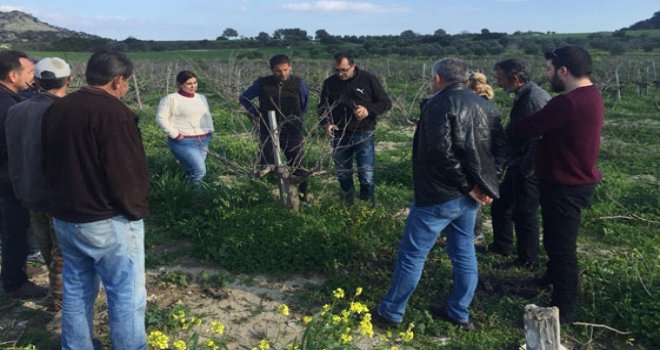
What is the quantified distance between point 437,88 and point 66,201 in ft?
7.57

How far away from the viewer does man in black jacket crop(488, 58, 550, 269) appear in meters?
4.12

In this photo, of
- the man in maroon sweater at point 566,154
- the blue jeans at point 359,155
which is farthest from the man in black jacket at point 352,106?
the man in maroon sweater at point 566,154

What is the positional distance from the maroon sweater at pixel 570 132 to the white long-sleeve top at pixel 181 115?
363 cm

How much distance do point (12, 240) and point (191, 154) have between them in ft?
7.40

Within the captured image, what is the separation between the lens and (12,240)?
3.86 metres

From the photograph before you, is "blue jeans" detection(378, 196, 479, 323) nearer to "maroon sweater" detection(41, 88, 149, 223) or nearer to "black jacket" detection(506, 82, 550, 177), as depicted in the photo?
"black jacket" detection(506, 82, 550, 177)

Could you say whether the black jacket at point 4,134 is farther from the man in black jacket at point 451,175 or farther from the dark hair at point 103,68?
the man in black jacket at point 451,175

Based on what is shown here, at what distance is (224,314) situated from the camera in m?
3.77

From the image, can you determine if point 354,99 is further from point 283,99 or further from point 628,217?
point 628,217

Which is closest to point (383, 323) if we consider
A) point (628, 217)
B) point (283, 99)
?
point (283, 99)

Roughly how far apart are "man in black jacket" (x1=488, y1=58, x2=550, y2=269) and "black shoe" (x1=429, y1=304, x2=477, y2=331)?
1177mm

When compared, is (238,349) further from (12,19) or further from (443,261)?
(12,19)

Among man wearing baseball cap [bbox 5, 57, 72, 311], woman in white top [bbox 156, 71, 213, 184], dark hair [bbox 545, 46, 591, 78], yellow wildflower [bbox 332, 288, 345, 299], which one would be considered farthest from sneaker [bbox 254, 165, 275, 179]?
dark hair [bbox 545, 46, 591, 78]

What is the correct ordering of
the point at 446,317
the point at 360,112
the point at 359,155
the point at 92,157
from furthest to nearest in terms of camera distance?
the point at 359,155
the point at 360,112
the point at 446,317
the point at 92,157
